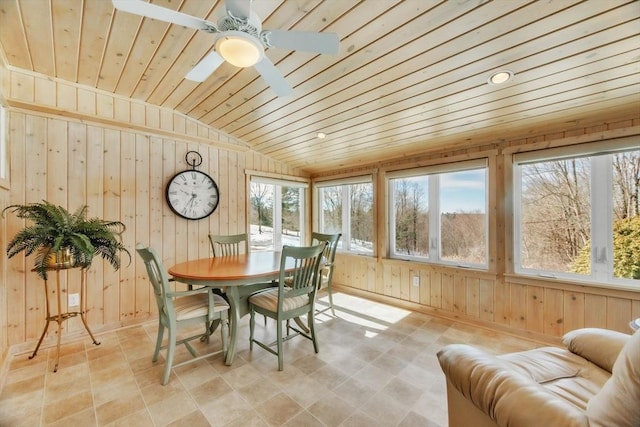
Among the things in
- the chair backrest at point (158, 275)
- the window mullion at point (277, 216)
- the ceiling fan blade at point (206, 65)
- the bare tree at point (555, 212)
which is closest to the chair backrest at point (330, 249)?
the window mullion at point (277, 216)

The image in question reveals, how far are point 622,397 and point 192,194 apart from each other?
3.70m

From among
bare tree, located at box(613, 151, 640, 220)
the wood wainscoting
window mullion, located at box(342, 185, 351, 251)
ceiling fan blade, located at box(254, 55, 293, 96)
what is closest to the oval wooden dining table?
ceiling fan blade, located at box(254, 55, 293, 96)

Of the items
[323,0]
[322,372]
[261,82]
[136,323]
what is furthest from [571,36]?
[136,323]

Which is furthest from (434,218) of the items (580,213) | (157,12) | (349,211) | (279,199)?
(157,12)

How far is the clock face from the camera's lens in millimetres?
3250

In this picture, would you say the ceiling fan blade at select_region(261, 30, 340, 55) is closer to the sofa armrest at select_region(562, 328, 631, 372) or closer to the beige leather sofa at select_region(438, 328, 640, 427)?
the beige leather sofa at select_region(438, 328, 640, 427)

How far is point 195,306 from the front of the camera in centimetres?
218

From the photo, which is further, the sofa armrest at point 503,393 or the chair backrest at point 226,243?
the chair backrest at point 226,243

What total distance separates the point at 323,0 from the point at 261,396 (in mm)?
2530

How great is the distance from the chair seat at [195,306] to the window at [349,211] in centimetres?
251

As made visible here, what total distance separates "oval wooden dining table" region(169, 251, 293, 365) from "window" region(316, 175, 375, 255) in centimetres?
200

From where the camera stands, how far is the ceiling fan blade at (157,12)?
3.85 feet

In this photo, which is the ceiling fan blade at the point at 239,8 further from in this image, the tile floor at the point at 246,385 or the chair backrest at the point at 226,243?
the chair backrest at the point at 226,243

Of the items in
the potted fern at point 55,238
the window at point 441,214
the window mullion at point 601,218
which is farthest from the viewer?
the window at point 441,214
